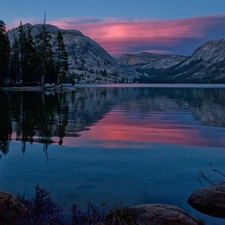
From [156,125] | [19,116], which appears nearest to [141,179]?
[156,125]

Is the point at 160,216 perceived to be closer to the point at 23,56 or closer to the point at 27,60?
the point at 27,60

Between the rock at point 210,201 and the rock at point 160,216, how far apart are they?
147 cm

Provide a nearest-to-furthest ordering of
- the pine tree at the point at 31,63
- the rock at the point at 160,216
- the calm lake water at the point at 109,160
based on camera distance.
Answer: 1. the rock at the point at 160,216
2. the calm lake water at the point at 109,160
3. the pine tree at the point at 31,63

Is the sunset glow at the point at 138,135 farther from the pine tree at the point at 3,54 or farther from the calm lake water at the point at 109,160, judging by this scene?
the pine tree at the point at 3,54

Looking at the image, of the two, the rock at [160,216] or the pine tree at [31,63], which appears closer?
the rock at [160,216]

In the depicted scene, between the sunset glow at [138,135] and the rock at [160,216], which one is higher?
the rock at [160,216]

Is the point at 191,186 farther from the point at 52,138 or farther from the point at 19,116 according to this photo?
the point at 19,116

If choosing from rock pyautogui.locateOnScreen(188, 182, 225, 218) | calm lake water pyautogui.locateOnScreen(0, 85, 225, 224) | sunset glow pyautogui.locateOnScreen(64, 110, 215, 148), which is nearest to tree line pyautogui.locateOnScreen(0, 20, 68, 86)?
sunset glow pyautogui.locateOnScreen(64, 110, 215, 148)

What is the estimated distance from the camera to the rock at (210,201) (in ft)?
32.2

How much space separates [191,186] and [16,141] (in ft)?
36.6

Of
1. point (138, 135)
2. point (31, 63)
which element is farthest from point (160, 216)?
point (31, 63)

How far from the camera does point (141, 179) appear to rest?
1281cm

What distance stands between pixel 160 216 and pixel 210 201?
7.82 feet

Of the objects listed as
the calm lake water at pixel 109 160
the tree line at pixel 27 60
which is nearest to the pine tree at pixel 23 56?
the tree line at pixel 27 60
